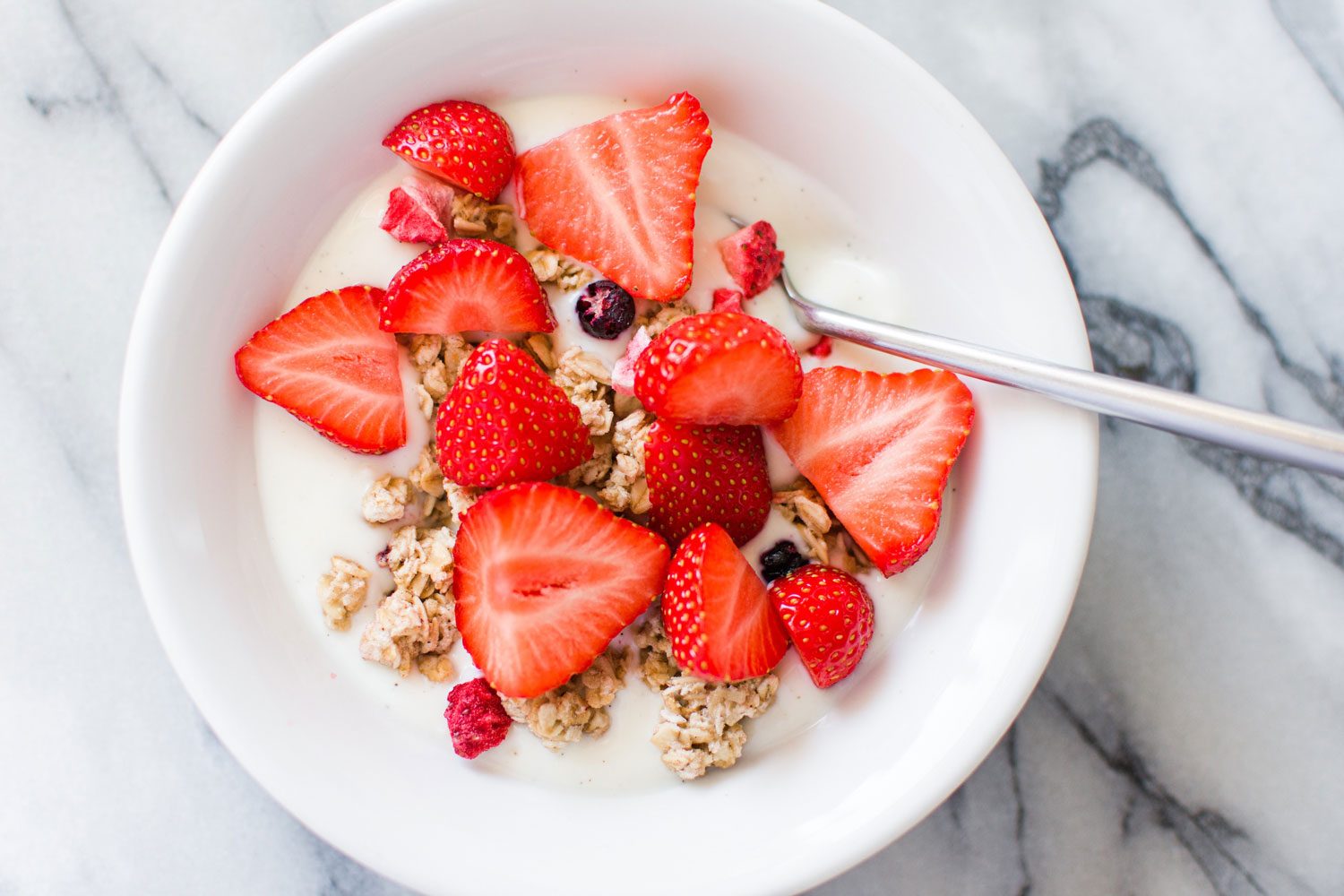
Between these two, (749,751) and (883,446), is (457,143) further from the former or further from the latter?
(749,751)

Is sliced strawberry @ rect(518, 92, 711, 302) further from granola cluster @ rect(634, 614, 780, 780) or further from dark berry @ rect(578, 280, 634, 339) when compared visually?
granola cluster @ rect(634, 614, 780, 780)

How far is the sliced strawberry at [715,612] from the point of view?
865mm

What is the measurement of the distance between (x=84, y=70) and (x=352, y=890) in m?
0.94

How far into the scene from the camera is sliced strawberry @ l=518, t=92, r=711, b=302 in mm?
939

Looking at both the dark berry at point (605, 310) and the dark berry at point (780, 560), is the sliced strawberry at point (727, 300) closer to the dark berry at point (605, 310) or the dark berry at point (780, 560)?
the dark berry at point (605, 310)

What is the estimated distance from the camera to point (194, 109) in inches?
42.1

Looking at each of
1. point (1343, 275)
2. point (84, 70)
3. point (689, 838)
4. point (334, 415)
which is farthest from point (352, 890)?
point (1343, 275)

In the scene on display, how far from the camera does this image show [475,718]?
3.02 ft

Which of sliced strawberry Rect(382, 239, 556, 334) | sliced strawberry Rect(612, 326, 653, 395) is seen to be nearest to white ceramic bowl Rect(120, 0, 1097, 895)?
sliced strawberry Rect(382, 239, 556, 334)

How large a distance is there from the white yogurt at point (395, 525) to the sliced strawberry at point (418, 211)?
0.07 feet

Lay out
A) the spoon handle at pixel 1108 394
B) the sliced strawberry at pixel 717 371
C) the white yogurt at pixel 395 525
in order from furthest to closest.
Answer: the white yogurt at pixel 395 525, the sliced strawberry at pixel 717 371, the spoon handle at pixel 1108 394

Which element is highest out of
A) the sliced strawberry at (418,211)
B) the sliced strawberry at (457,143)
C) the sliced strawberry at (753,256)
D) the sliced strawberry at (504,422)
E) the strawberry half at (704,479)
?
the sliced strawberry at (457,143)

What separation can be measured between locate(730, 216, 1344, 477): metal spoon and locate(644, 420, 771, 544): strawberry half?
0.49 feet

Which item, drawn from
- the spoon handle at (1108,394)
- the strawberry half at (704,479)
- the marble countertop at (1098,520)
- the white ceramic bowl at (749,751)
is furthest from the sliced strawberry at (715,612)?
the marble countertop at (1098,520)
